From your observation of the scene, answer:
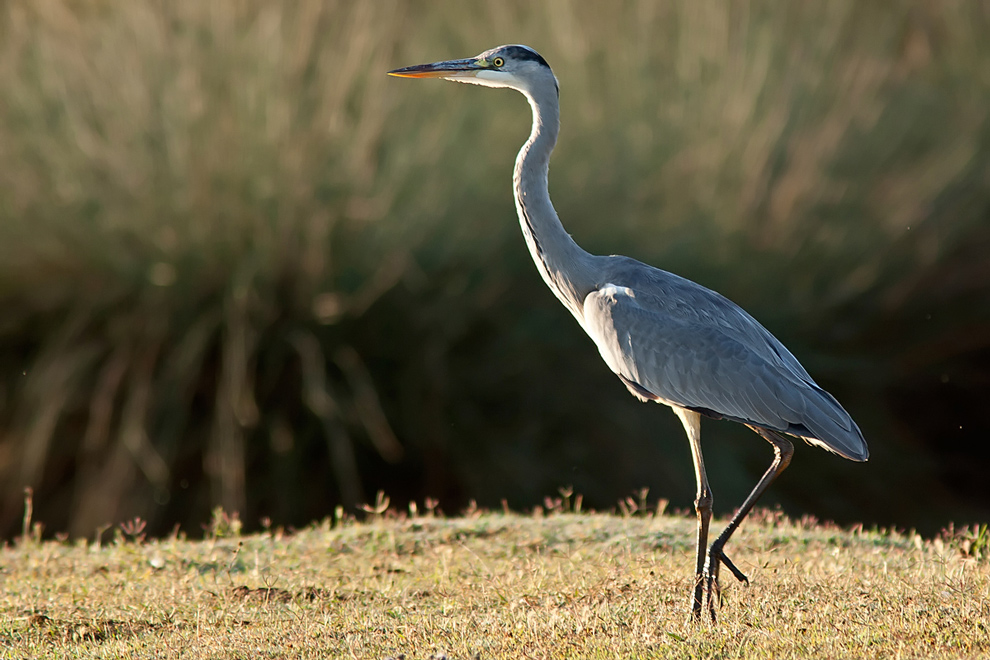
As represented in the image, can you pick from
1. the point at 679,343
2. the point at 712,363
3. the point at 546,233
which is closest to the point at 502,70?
the point at 546,233

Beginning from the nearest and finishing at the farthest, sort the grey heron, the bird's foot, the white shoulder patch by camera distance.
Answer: the bird's foot < the grey heron < the white shoulder patch

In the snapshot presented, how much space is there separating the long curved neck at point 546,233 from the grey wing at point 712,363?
114 mm

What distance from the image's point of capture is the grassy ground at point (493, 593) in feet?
10.4

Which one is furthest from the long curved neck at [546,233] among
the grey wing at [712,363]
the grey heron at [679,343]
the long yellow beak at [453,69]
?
the long yellow beak at [453,69]

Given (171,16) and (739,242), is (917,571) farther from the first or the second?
(171,16)

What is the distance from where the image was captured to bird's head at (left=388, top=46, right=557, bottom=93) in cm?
441

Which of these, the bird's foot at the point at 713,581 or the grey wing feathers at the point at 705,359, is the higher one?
the grey wing feathers at the point at 705,359

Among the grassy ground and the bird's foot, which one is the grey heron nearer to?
the bird's foot

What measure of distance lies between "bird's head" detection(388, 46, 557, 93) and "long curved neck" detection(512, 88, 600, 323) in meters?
0.16

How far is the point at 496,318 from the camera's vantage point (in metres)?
6.48

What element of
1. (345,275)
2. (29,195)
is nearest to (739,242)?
(345,275)

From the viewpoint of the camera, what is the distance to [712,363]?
3885 millimetres

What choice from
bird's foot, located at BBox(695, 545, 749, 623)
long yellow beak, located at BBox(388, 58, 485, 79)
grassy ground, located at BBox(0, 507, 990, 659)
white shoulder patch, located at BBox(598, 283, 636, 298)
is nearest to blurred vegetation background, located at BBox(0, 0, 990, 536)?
grassy ground, located at BBox(0, 507, 990, 659)

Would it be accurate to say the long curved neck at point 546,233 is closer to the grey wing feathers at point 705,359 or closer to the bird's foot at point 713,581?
the grey wing feathers at point 705,359
